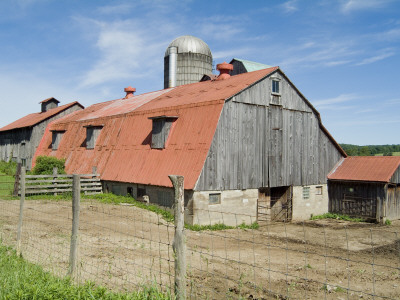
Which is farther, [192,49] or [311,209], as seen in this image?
[192,49]

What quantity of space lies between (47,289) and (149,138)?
18479 millimetres

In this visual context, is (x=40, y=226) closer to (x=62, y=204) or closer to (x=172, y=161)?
(x=62, y=204)

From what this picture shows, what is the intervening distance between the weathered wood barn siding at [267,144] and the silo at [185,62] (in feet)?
66.9

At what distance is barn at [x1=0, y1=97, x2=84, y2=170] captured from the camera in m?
43.0

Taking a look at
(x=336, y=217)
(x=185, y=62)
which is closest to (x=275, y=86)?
(x=336, y=217)

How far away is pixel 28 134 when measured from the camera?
4372 centimetres

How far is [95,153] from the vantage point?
2939 cm

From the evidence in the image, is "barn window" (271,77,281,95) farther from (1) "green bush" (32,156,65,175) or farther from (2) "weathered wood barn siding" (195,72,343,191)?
(1) "green bush" (32,156,65,175)

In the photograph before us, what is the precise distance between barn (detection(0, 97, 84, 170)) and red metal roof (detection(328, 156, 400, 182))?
3016 centimetres

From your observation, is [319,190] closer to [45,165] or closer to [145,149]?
[145,149]

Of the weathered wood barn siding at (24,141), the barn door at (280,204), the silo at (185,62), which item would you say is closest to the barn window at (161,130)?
the barn door at (280,204)

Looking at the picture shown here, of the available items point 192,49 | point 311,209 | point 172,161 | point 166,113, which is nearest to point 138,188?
point 172,161

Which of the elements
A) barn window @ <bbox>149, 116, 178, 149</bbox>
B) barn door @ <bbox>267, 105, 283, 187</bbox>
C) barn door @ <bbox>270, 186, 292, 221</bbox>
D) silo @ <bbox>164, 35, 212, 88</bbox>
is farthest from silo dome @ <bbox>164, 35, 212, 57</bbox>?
barn door @ <bbox>270, 186, 292, 221</bbox>

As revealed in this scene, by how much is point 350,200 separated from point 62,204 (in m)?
19.0
